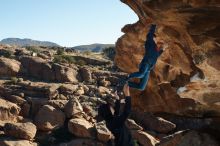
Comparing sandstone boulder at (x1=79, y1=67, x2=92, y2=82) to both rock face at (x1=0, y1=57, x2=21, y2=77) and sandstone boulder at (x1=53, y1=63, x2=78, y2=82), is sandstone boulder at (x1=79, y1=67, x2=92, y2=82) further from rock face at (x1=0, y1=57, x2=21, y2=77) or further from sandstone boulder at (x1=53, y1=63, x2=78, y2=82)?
rock face at (x1=0, y1=57, x2=21, y2=77)

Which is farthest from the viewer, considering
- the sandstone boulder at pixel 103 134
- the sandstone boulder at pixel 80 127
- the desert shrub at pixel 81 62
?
the desert shrub at pixel 81 62

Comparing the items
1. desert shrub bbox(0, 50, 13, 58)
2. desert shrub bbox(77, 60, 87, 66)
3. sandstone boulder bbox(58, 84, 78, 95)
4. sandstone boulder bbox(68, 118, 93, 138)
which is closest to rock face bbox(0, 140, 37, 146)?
sandstone boulder bbox(68, 118, 93, 138)

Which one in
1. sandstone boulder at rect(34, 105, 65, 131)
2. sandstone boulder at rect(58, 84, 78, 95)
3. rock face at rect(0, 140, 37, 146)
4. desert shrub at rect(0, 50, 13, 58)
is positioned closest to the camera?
rock face at rect(0, 140, 37, 146)

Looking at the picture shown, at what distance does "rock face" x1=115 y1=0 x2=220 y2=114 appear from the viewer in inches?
418

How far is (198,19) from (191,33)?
60 centimetres

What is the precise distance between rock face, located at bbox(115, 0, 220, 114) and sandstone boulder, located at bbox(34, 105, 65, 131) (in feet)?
68.5

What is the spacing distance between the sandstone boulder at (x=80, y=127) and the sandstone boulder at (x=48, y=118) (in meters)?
1.43

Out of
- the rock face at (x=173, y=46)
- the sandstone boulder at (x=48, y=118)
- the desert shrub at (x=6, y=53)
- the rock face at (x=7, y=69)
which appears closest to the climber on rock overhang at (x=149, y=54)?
the rock face at (x=173, y=46)

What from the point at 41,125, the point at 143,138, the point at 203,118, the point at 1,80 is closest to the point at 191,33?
the point at 203,118

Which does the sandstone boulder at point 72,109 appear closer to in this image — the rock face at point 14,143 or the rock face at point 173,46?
the rock face at point 14,143

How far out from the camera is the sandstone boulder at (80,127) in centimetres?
3729

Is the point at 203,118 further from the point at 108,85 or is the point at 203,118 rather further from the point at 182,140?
the point at 108,85

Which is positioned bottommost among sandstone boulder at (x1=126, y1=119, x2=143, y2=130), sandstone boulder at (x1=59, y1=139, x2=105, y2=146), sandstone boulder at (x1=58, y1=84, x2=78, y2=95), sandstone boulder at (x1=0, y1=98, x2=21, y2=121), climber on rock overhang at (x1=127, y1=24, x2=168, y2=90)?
sandstone boulder at (x1=59, y1=139, x2=105, y2=146)

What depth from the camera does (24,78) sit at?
50250 mm
